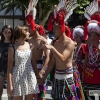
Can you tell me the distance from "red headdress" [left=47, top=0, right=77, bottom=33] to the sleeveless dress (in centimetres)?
55

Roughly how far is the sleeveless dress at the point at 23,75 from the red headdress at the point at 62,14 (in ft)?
1.81

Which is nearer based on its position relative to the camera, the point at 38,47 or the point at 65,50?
the point at 65,50

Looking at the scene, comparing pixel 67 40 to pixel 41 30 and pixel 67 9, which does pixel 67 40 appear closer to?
pixel 67 9

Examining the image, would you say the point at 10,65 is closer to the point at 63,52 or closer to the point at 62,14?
the point at 63,52

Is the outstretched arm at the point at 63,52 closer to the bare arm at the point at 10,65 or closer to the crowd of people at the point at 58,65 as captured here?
the crowd of people at the point at 58,65

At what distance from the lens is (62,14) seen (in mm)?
4645

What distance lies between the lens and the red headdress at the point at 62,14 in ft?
14.9

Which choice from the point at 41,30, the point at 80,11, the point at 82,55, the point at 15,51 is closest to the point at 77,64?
the point at 82,55

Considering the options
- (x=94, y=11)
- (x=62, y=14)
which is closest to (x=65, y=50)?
(x=62, y=14)

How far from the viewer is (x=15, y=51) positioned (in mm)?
4480

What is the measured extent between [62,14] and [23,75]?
1.04m

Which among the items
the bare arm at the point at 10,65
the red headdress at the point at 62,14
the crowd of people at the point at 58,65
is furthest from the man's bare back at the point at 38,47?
the bare arm at the point at 10,65

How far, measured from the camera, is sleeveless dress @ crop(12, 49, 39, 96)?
177 inches

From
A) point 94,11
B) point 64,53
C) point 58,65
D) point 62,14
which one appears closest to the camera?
point 64,53
